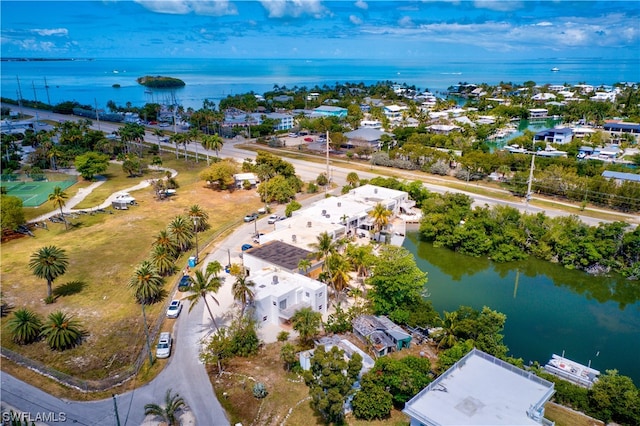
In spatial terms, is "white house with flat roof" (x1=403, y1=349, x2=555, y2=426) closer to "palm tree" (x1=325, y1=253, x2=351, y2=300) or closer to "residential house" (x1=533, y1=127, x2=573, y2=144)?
"palm tree" (x1=325, y1=253, x2=351, y2=300)

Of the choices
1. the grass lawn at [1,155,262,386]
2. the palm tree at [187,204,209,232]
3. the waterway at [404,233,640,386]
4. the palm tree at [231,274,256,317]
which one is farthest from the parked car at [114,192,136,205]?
the waterway at [404,233,640,386]

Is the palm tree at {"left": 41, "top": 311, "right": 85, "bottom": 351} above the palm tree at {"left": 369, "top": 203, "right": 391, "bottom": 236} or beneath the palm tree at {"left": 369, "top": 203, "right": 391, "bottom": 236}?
beneath

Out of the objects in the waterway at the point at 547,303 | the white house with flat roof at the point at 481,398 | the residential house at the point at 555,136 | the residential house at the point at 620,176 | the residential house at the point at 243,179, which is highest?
the residential house at the point at 555,136

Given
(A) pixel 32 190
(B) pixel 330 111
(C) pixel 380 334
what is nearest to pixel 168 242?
(C) pixel 380 334

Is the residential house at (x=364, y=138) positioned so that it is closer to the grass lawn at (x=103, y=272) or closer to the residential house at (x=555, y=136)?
the grass lawn at (x=103, y=272)

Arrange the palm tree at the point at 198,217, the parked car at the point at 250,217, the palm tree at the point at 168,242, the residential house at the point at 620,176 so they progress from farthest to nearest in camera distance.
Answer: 1. the residential house at the point at 620,176
2. the parked car at the point at 250,217
3. the palm tree at the point at 198,217
4. the palm tree at the point at 168,242

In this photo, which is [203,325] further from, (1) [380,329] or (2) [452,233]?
(2) [452,233]

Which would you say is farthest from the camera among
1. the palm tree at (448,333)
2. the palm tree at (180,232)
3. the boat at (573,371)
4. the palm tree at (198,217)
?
the palm tree at (198,217)

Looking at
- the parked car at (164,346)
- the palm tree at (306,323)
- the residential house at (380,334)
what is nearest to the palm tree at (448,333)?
the residential house at (380,334)
